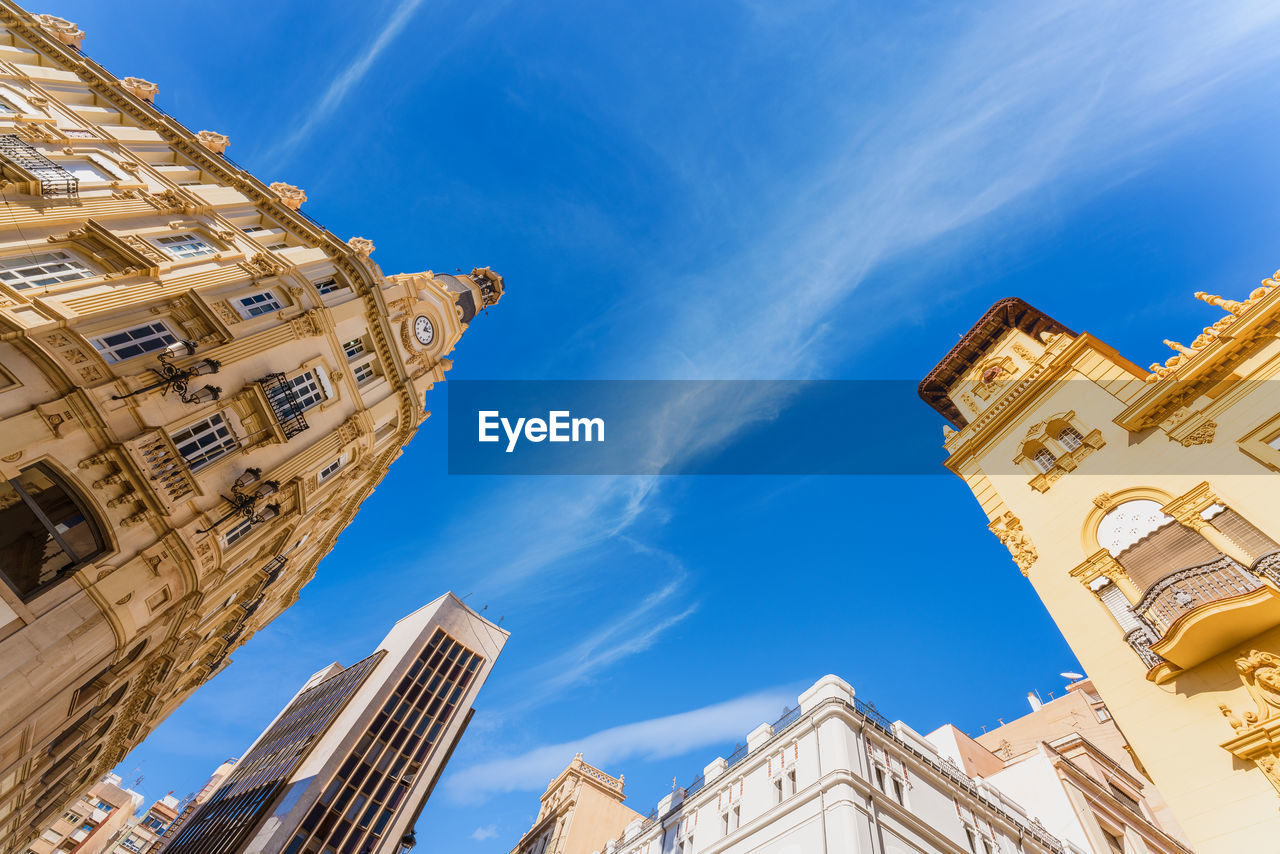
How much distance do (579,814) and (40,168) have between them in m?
65.6

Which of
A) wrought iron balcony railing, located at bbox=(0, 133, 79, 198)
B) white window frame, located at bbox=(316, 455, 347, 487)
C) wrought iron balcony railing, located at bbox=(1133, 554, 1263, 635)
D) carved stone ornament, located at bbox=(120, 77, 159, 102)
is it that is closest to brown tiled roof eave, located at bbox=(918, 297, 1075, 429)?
wrought iron balcony railing, located at bbox=(1133, 554, 1263, 635)

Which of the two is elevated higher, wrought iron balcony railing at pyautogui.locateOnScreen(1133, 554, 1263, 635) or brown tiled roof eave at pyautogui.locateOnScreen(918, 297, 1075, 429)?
brown tiled roof eave at pyautogui.locateOnScreen(918, 297, 1075, 429)

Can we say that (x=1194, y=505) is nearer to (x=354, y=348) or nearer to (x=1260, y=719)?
(x=1260, y=719)

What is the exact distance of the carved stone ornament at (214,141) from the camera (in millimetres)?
34094

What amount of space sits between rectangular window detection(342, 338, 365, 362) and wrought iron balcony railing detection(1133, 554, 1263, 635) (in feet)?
118

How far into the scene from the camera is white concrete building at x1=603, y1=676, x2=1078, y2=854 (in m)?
23.9

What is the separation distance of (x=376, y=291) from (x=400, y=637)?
51818 millimetres

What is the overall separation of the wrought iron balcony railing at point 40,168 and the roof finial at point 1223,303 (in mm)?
40494

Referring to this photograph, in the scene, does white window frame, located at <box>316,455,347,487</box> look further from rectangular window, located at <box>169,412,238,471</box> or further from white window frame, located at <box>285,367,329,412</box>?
rectangular window, located at <box>169,412,238,471</box>

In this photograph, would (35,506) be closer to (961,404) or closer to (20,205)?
(20,205)

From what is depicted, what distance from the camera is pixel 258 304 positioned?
25.8 m

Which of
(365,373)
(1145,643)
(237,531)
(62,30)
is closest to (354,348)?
(365,373)

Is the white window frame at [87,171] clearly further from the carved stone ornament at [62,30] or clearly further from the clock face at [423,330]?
the clock face at [423,330]

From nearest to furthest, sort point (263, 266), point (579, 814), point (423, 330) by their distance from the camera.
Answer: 1. point (263, 266)
2. point (423, 330)
3. point (579, 814)
